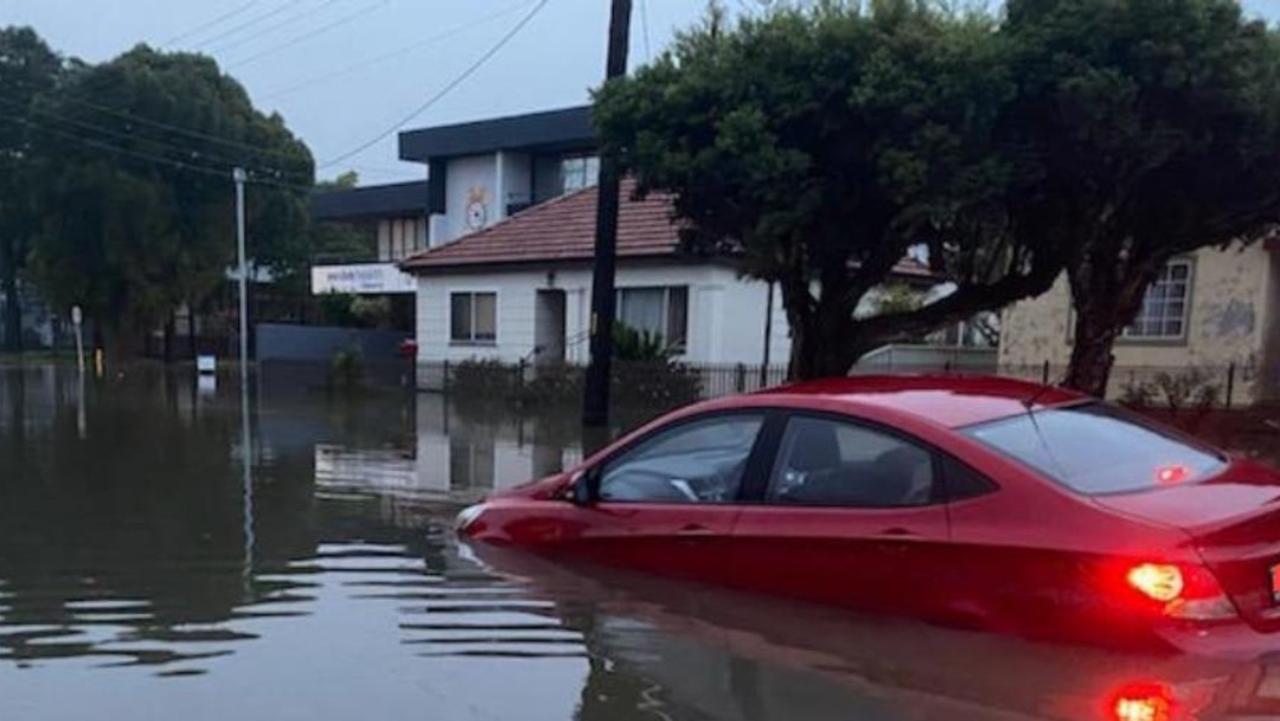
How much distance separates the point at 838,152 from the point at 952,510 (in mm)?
6991

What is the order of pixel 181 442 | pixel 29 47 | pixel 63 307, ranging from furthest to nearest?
pixel 29 47, pixel 63 307, pixel 181 442

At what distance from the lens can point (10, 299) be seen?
55875 mm

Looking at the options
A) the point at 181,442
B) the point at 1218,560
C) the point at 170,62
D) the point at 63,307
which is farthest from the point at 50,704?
the point at 170,62

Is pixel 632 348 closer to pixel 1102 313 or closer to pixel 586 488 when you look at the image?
pixel 1102 313

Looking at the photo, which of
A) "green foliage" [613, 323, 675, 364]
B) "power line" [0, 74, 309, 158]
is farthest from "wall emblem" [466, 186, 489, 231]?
"green foliage" [613, 323, 675, 364]

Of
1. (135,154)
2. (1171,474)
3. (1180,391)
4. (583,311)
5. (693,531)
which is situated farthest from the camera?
(135,154)

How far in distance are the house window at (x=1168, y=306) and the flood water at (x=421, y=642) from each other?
55.8ft

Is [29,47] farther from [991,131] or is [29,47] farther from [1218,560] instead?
[1218,560]

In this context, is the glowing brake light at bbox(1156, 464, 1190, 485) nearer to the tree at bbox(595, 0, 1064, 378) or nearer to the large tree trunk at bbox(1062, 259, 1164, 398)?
the tree at bbox(595, 0, 1064, 378)

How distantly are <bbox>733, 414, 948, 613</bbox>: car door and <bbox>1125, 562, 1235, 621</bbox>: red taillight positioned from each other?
35.5 inches

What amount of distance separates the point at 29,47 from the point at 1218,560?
187 feet

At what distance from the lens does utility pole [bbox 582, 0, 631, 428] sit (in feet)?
50.3

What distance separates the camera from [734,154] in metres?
11.0

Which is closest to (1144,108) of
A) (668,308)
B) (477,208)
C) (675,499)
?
(675,499)
